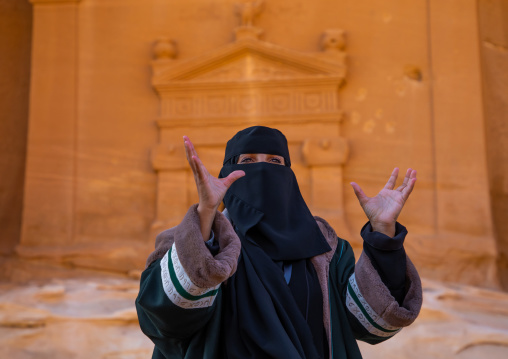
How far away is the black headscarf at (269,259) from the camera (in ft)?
5.88

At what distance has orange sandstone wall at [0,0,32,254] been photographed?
21.8 ft

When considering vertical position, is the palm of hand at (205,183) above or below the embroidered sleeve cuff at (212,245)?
above

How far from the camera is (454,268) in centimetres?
575

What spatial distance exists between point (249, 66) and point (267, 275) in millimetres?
4547

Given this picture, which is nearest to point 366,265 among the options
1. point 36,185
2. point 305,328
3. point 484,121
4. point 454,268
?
point 305,328

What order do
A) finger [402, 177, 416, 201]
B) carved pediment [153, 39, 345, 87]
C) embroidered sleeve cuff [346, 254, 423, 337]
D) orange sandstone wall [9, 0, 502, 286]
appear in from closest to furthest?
1. embroidered sleeve cuff [346, 254, 423, 337]
2. finger [402, 177, 416, 201]
3. orange sandstone wall [9, 0, 502, 286]
4. carved pediment [153, 39, 345, 87]

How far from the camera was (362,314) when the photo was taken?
6.57ft

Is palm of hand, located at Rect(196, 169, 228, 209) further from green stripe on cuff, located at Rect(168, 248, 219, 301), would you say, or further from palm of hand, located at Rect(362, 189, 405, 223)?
palm of hand, located at Rect(362, 189, 405, 223)

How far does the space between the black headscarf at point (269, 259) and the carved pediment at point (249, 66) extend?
13.0 feet

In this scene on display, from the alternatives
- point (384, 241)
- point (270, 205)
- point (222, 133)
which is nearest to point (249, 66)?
point (222, 133)

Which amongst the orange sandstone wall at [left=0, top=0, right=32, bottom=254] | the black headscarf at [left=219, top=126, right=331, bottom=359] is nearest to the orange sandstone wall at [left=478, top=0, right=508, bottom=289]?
the black headscarf at [left=219, top=126, right=331, bottom=359]

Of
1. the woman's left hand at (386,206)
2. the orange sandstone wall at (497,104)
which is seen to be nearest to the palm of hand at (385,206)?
the woman's left hand at (386,206)

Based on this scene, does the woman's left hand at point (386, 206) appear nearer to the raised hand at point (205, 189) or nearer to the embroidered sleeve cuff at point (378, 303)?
the embroidered sleeve cuff at point (378, 303)

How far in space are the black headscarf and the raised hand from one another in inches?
9.0
